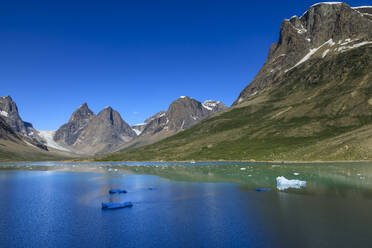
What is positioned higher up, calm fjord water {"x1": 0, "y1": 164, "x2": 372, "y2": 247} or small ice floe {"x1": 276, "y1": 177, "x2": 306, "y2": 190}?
small ice floe {"x1": 276, "y1": 177, "x2": 306, "y2": 190}

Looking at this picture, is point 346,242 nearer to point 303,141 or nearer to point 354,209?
point 354,209

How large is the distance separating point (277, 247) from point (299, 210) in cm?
1641

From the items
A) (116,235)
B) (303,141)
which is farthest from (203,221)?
(303,141)

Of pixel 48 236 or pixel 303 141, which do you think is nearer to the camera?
pixel 48 236

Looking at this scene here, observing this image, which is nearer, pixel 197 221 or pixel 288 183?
pixel 197 221

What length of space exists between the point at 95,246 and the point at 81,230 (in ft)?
22.8

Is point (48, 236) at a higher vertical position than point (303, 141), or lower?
lower

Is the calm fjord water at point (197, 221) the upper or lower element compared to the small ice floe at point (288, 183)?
lower

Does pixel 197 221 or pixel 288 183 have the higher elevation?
pixel 288 183

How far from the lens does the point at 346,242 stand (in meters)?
27.7

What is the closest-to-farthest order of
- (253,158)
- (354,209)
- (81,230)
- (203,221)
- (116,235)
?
1. (116,235)
2. (81,230)
3. (203,221)
4. (354,209)
5. (253,158)

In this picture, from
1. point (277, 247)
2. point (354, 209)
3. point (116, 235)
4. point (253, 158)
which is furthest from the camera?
point (253, 158)

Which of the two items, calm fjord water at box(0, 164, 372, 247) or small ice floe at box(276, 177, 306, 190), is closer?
calm fjord water at box(0, 164, 372, 247)

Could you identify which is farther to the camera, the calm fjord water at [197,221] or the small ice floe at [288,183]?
the small ice floe at [288,183]
